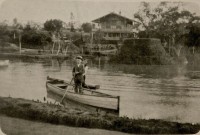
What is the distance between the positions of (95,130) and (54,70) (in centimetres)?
57

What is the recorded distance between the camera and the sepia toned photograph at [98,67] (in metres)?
3.89

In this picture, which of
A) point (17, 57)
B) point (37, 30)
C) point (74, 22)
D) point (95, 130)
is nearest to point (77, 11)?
point (74, 22)

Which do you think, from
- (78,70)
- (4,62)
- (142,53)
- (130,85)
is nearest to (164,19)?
(142,53)

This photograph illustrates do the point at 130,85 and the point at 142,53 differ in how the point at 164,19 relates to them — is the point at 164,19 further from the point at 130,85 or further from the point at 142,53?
the point at 130,85

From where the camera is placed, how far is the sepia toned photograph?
12.8ft

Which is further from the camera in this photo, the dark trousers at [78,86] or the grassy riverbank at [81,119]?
the dark trousers at [78,86]

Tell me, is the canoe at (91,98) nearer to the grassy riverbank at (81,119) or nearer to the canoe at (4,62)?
the grassy riverbank at (81,119)

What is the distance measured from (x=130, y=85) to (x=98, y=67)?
28 cm

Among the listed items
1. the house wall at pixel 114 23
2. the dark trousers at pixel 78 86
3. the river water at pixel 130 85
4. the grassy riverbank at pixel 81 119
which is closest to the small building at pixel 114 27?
the house wall at pixel 114 23

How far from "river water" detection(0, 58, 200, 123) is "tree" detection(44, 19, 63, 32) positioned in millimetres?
253

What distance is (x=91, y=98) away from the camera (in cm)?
399

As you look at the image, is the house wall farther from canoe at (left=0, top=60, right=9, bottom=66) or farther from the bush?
canoe at (left=0, top=60, right=9, bottom=66)

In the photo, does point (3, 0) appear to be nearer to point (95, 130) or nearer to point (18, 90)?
point (18, 90)

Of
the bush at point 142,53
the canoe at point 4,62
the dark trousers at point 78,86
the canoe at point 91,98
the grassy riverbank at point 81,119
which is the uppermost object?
the bush at point 142,53
